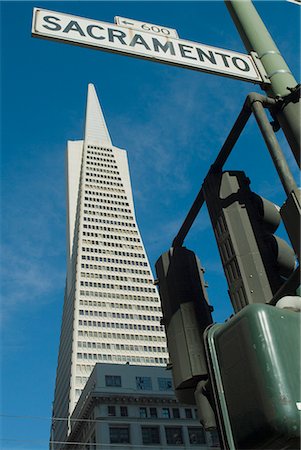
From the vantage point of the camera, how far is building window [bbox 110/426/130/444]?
67.9m

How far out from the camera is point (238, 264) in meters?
2.71

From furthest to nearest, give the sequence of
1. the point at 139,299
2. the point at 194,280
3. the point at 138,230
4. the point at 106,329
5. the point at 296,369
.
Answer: the point at 138,230, the point at 139,299, the point at 106,329, the point at 194,280, the point at 296,369

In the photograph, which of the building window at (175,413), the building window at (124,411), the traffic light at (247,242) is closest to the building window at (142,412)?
the building window at (124,411)

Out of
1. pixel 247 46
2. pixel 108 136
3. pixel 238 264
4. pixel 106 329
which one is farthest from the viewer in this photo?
pixel 108 136

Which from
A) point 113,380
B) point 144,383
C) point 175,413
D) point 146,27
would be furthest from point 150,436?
point 146,27

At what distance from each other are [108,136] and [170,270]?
19285cm

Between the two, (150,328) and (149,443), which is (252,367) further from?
(150,328)

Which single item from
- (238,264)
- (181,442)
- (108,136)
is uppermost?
(108,136)

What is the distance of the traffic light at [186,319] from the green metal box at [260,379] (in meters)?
0.75

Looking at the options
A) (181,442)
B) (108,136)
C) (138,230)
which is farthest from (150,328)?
(108,136)

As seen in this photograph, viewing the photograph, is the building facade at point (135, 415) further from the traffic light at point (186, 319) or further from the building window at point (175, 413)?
the traffic light at point (186, 319)

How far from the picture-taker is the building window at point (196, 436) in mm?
70812

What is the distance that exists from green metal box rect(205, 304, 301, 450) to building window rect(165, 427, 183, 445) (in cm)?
7475

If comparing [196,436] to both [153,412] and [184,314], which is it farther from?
[184,314]
